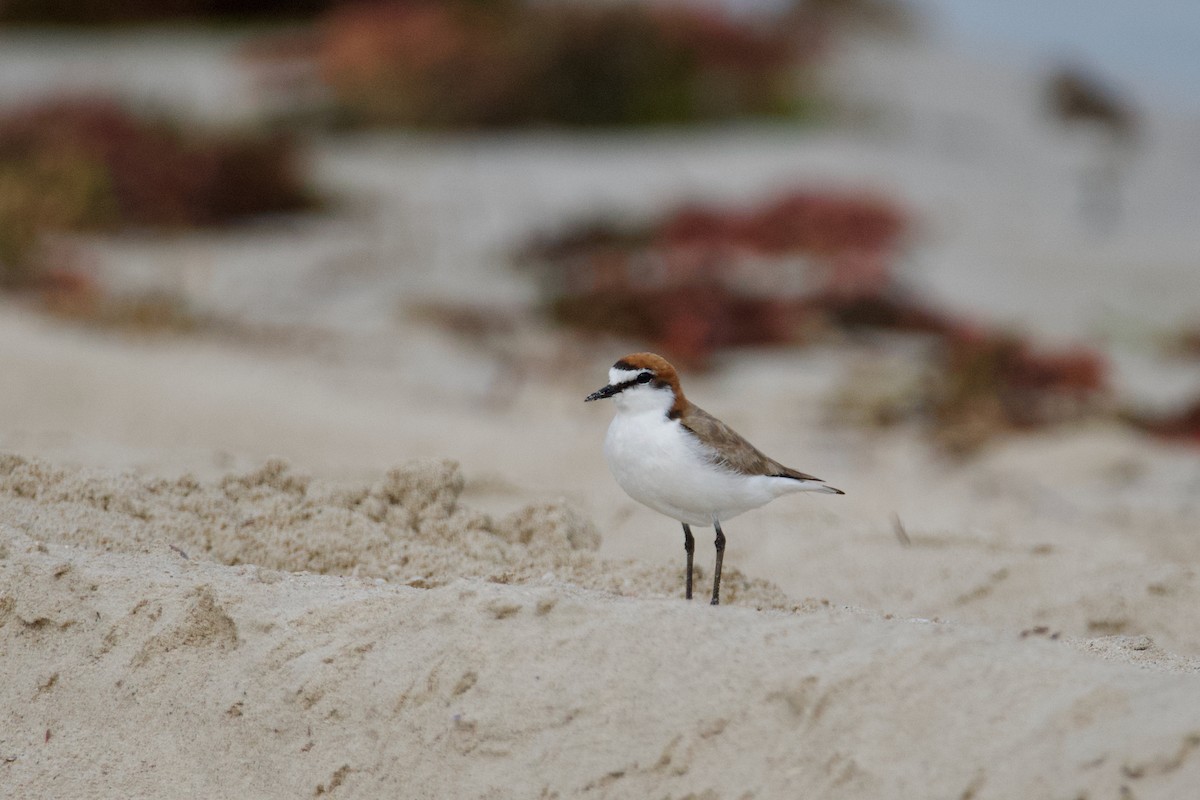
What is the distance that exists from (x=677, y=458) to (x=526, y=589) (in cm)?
53

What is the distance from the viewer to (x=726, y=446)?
150 inches

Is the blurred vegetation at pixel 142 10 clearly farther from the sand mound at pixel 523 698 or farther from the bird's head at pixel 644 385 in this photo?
the sand mound at pixel 523 698

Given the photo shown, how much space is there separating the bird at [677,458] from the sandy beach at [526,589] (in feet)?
0.93

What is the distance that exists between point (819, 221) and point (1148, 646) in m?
8.95

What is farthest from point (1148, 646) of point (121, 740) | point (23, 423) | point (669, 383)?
point (23, 423)

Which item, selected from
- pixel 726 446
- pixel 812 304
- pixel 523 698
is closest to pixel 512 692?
pixel 523 698

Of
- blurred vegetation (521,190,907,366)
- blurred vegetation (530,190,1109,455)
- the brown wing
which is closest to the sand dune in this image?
the brown wing

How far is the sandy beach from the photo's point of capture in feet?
9.50

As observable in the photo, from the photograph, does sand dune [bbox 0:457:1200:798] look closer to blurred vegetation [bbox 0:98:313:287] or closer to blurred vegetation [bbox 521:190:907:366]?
blurred vegetation [bbox 521:190:907:366]

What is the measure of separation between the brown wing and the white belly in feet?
0.09

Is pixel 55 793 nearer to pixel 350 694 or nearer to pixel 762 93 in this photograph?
pixel 350 694

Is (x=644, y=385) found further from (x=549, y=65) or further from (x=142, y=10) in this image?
(x=142, y=10)

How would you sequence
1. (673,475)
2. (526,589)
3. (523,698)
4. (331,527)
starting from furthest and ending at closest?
1. (331,527)
2. (673,475)
3. (526,589)
4. (523,698)

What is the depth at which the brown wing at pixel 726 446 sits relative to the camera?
3797mm
